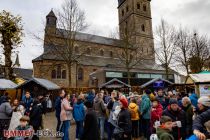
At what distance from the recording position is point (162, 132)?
3570 mm

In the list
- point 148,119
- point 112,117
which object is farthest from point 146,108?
point 112,117

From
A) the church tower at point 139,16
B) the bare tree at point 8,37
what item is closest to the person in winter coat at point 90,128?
the bare tree at point 8,37

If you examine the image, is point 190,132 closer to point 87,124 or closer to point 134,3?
point 87,124

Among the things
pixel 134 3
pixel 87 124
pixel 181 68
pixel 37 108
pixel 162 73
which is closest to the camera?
pixel 87 124

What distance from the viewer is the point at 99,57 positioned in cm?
4578

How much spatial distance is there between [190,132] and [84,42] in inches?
1535

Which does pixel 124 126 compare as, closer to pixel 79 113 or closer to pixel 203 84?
pixel 79 113

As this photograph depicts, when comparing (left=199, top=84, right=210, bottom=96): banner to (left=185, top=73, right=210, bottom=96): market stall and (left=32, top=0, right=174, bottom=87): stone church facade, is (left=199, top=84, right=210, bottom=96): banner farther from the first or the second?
(left=32, top=0, right=174, bottom=87): stone church facade

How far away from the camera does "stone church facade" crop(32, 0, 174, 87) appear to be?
3188cm

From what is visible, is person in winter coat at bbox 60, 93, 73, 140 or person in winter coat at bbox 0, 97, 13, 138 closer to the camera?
person in winter coat at bbox 0, 97, 13, 138

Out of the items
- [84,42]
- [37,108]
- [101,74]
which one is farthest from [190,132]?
[84,42]

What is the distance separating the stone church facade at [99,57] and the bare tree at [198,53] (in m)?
5.53

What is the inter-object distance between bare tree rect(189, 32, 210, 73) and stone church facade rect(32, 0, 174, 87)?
5.53m

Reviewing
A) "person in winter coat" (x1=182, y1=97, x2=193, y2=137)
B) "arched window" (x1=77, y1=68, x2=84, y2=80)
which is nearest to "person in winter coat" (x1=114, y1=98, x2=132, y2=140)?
"person in winter coat" (x1=182, y1=97, x2=193, y2=137)
